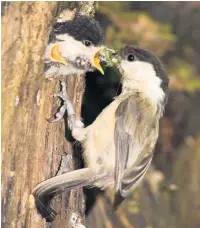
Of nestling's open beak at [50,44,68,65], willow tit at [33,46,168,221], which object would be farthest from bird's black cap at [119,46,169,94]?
nestling's open beak at [50,44,68,65]

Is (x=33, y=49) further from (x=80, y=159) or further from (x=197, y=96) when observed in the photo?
(x=197, y=96)

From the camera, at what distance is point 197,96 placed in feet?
9.73

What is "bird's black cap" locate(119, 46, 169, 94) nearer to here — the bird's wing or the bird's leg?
the bird's wing

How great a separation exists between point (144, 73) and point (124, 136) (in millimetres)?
214

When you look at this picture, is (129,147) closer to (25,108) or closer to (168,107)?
(25,108)

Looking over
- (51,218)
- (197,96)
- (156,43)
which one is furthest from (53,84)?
(197,96)

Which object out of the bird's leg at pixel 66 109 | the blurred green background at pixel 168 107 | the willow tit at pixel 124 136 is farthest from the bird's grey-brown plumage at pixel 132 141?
the blurred green background at pixel 168 107

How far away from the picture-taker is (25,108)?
132 cm

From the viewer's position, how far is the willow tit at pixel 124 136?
140cm

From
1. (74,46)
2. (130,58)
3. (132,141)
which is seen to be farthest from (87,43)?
(132,141)

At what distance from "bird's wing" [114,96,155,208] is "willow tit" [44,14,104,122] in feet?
0.43

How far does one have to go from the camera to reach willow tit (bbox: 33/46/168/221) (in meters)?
1.40

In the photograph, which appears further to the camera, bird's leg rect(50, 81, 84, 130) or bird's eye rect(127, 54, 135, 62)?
bird's eye rect(127, 54, 135, 62)

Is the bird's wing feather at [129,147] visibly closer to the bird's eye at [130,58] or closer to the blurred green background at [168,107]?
the bird's eye at [130,58]
